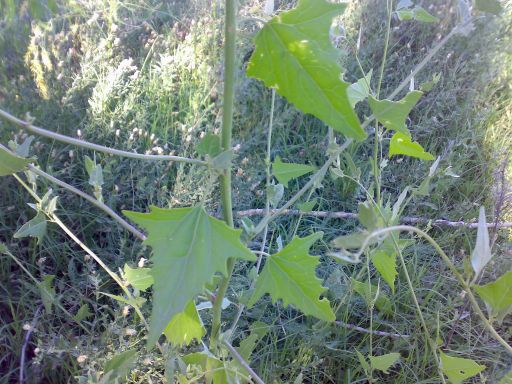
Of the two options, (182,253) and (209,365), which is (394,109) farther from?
(209,365)

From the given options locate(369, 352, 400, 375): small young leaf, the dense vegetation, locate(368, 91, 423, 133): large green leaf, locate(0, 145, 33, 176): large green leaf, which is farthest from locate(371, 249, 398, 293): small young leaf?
locate(0, 145, 33, 176): large green leaf

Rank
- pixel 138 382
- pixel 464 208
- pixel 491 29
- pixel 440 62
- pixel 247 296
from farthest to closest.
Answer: pixel 491 29 → pixel 440 62 → pixel 464 208 → pixel 138 382 → pixel 247 296

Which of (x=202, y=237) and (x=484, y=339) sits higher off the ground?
(x=202, y=237)

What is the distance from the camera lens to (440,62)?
79.8 inches

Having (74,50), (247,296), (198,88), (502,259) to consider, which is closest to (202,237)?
(247,296)

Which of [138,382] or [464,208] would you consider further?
[464,208]

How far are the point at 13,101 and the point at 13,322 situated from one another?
2.51 ft

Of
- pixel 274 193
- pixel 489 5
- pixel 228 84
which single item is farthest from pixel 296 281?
pixel 489 5

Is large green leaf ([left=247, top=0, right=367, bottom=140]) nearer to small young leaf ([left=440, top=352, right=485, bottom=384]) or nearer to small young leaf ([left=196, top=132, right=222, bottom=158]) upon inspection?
small young leaf ([left=196, top=132, right=222, bottom=158])

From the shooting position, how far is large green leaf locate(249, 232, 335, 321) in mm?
693

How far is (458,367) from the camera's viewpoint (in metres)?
0.75

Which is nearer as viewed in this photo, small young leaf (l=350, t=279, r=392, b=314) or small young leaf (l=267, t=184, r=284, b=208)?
small young leaf (l=267, t=184, r=284, b=208)

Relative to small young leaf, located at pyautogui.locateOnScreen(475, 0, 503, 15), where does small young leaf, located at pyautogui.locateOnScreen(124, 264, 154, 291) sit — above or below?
below

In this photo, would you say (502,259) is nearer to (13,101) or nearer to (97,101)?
(97,101)
